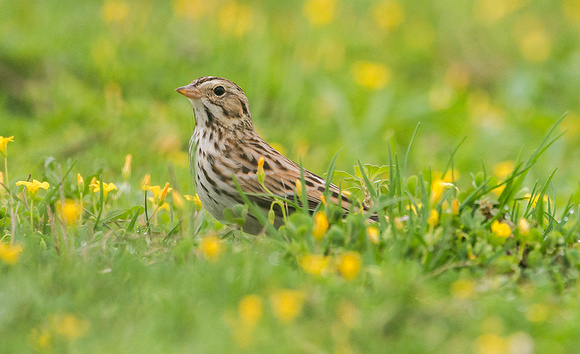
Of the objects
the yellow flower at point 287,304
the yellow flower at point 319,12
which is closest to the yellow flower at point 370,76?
the yellow flower at point 319,12

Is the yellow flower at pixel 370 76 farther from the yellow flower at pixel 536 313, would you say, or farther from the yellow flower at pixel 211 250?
the yellow flower at pixel 536 313

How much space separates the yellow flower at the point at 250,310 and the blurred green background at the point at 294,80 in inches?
147

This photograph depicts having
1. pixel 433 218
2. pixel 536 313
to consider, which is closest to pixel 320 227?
pixel 433 218

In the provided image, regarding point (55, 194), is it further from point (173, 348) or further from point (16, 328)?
point (173, 348)

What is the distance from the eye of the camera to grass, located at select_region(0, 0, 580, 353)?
3631mm

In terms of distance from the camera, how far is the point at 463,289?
3904 millimetres

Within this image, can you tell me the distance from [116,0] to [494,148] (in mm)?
4911

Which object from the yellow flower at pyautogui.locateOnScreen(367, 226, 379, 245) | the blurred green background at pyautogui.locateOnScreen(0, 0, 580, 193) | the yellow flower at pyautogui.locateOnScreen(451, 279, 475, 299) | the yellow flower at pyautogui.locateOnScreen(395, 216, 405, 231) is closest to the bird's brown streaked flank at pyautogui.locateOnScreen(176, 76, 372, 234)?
the yellow flower at pyautogui.locateOnScreen(395, 216, 405, 231)

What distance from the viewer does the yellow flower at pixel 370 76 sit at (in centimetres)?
1027

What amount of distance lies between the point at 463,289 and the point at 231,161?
2059mm

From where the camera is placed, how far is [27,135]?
26.2ft

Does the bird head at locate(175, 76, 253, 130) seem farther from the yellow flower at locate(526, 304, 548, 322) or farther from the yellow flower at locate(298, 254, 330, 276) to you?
the yellow flower at locate(526, 304, 548, 322)

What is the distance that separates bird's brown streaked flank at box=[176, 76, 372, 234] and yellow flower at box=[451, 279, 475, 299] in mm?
977

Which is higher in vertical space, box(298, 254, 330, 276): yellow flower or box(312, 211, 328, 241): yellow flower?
box(312, 211, 328, 241): yellow flower
